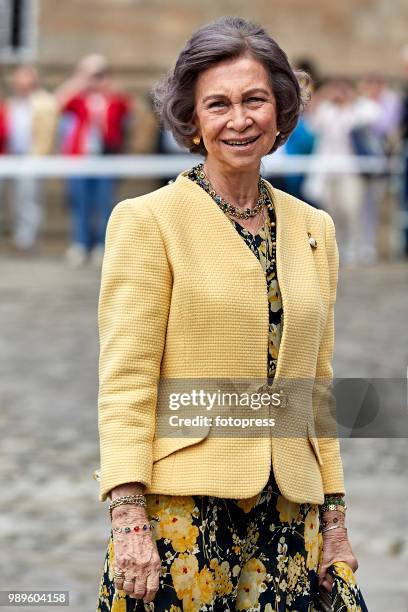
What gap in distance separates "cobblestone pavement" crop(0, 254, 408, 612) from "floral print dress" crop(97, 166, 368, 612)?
2.27m

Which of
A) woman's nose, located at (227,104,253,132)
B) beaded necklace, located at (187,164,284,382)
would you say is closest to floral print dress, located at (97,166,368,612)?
beaded necklace, located at (187,164,284,382)

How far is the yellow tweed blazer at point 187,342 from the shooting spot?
3400mm

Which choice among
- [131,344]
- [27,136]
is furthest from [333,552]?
[27,136]

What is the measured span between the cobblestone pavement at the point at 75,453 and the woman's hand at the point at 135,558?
7.86ft

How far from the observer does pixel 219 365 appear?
3453mm

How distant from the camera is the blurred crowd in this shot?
17.3m

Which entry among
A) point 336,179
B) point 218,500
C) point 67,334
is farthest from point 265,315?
point 336,179

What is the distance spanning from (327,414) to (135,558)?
2.14 ft

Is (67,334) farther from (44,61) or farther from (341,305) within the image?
(44,61)

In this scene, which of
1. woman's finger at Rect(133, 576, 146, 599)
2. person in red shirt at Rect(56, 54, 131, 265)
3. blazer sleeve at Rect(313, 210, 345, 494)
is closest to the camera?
woman's finger at Rect(133, 576, 146, 599)

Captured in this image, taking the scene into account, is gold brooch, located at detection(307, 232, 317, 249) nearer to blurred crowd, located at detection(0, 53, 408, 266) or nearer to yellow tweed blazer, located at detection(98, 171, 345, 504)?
yellow tweed blazer, located at detection(98, 171, 345, 504)

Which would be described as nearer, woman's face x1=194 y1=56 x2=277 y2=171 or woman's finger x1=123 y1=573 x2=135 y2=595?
woman's finger x1=123 y1=573 x2=135 y2=595

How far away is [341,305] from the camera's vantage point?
542 inches

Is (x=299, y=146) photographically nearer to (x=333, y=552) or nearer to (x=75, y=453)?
(x=75, y=453)
